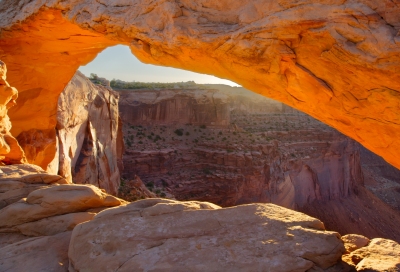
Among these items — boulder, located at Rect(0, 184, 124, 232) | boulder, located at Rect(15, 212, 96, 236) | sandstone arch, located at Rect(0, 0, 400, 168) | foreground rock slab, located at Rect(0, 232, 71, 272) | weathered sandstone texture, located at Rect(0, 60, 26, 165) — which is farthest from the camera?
weathered sandstone texture, located at Rect(0, 60, 26, 165)

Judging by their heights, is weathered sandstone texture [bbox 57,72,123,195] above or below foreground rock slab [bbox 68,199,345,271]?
below

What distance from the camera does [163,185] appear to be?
84.6ft

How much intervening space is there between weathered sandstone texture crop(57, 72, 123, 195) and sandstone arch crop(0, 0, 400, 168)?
458cm

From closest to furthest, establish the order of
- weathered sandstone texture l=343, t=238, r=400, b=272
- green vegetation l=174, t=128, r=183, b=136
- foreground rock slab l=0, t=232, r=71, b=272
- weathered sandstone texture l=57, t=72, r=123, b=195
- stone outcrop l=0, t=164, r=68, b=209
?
1. weathered sandstone texture l=343, t=238, r=400, b=272
2. foreground rock slab l=0, t=232, r=71, b=272
3. stone outcrop l=0, t=164, r=68, b=209
4. weathered sandstone texture l=57, t=72, r=123, b=195
5. green vegetation l=174, t=128, r=183, b=136

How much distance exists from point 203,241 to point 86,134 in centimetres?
1082

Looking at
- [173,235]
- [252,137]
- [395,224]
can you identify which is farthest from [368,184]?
[173,235]

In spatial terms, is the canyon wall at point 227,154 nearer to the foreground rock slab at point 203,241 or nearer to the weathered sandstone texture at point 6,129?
the weathered sandstone texture at point 6,129

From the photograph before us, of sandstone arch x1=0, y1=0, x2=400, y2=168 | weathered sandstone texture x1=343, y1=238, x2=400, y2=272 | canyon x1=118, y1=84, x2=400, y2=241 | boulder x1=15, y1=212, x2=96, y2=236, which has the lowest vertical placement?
canyon x1=118, y1=84, x2=400, y2=241

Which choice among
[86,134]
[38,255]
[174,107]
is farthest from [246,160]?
[38,255]

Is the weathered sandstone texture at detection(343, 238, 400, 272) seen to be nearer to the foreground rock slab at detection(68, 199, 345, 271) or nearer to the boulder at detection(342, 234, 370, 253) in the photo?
the boulder at detection(342, 234, 370, 253)

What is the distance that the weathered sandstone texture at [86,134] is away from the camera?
35.5ft

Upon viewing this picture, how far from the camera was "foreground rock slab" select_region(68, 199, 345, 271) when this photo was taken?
297cm

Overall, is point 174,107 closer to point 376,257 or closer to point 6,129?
A: point 6,129

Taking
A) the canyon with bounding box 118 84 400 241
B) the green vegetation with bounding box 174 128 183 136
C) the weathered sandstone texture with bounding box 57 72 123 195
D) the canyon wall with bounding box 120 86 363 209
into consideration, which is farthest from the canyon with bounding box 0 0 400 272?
the green vegetation with bounding box 174 128 183 136
